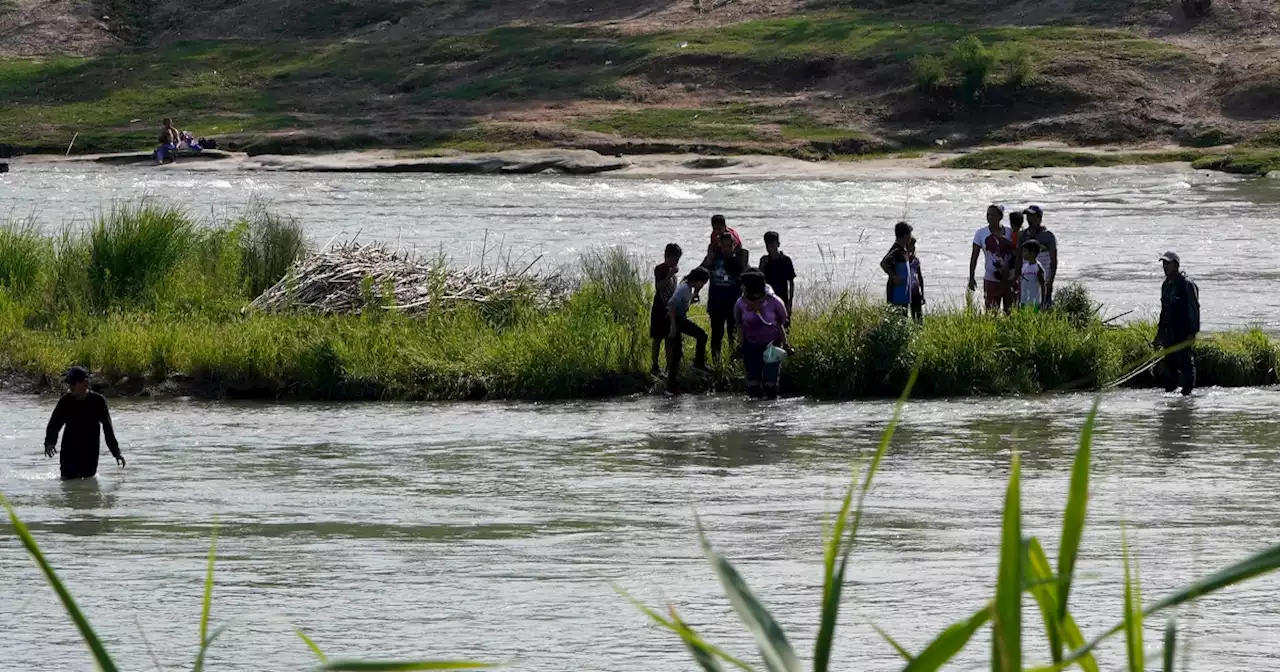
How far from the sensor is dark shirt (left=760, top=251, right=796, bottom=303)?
16719mm

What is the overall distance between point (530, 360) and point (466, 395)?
26.6 inches

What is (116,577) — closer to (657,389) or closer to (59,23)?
(657,389)

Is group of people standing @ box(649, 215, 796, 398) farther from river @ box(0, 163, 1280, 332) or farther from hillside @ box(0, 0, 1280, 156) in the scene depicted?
hillside @ box(0, 0, 1280, 156)

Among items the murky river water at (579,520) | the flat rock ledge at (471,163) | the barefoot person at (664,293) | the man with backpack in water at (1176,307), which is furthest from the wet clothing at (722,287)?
the flat rock ledge at (471,163)

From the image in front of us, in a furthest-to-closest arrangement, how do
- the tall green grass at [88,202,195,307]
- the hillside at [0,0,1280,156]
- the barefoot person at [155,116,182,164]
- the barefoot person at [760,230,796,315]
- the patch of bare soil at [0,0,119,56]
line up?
the patch of bare soil at [0,0,119,56]
the hillside at [0,0,1280,156]
the barefoot person at [155,116,182,164]
the tall green grass at [88,202,195,307]
the barefoot person at [760,230,796,315]

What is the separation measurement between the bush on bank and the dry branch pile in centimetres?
44

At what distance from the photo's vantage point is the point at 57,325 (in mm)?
18844

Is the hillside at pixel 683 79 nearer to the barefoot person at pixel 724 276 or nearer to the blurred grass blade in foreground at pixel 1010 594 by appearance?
the barefoot person at pixel 724 276

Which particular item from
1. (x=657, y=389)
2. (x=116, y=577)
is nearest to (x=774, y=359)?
(x=657, y=389)

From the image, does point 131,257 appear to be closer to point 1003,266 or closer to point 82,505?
point 82,505

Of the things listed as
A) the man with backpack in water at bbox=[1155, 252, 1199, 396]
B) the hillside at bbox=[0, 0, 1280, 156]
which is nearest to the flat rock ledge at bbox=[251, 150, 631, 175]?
the hillside at bbox=[0, 0, 1280, 156]

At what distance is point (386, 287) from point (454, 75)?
4386cm

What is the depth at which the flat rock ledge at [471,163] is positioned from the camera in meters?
49.6

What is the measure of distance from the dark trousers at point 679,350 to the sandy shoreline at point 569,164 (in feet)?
99.6
